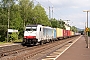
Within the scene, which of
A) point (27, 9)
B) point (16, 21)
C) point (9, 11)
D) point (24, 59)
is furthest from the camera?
point (27, 9)

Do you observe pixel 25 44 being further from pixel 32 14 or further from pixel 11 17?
pixel 32 14

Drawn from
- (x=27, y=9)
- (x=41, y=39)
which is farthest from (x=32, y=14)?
(x=41, y=39)

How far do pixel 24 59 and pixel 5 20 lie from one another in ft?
112

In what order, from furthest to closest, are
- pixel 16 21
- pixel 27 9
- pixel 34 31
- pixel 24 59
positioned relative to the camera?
pixel 27 9 < pixel 16 21 < pixel 34 31 < pixel 24 59

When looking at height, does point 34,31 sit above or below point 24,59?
above

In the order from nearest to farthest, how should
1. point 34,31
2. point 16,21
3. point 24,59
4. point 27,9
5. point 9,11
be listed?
point 24,59, point 34,31, point 9,11, point 16,21, point 27,9

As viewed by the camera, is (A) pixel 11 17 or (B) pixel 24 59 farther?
(A) pixel 11 17

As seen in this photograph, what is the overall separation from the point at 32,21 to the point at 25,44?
37.2 meters

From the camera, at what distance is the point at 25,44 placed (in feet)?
119

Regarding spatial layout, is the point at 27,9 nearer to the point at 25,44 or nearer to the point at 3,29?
the point at 3,29

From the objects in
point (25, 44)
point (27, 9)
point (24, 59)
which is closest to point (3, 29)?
point (25, 44)

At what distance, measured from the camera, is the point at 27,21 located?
73562mm

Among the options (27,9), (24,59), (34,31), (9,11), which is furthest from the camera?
(27,9)

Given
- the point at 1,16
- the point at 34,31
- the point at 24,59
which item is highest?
the point at 1,16
